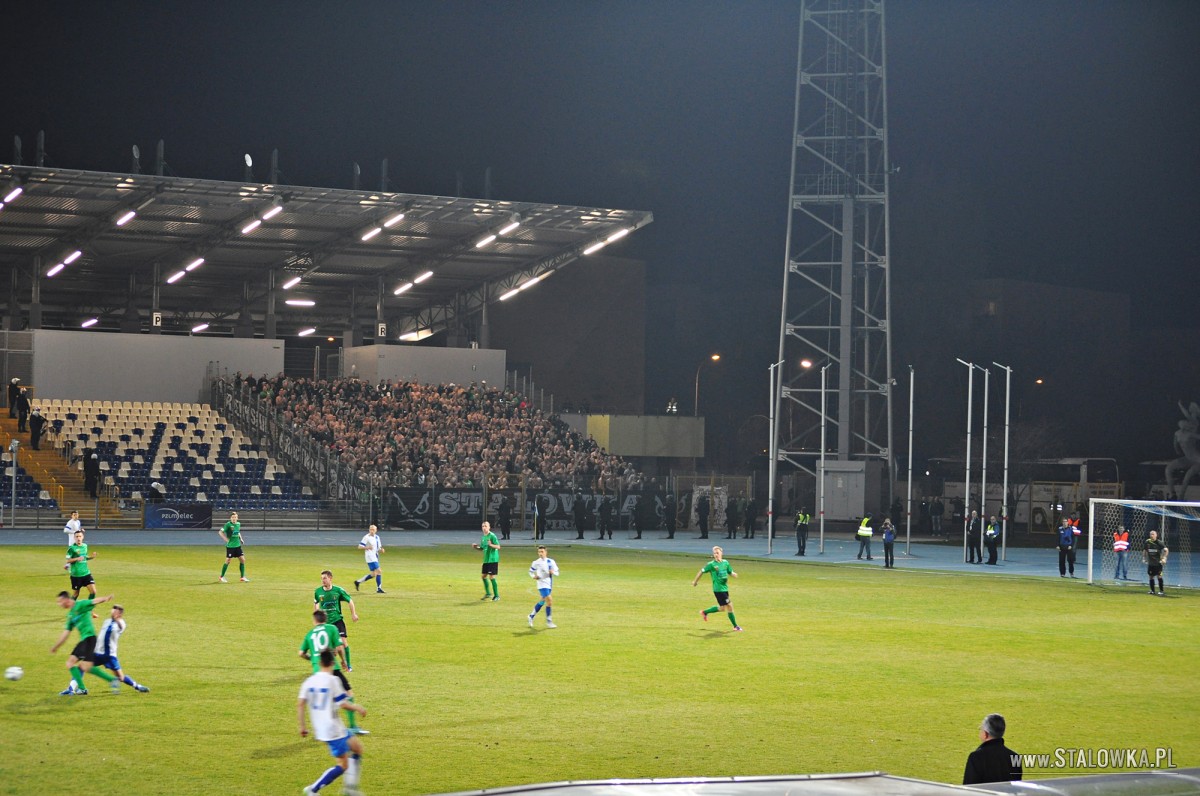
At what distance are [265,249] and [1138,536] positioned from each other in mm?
42955

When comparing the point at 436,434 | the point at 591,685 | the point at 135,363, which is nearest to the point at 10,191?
the point at 135,363

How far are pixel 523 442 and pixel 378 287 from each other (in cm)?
1410

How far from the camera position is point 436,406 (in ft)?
230

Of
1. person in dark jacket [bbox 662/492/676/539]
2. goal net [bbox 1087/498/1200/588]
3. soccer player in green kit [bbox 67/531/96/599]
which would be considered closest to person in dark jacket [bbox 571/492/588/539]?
person in dark jacket [bbox 662/492/676/539]

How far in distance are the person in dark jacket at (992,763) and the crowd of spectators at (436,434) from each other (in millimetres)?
51224

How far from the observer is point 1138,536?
52.8 m

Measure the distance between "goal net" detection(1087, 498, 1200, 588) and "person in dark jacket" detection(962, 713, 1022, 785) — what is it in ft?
88.2

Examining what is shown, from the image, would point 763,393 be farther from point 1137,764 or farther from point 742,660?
point 1137,764

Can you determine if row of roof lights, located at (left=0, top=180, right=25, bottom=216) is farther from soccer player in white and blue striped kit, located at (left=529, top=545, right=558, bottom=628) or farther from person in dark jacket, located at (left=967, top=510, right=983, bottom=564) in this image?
person in dark jacket, located at (left=967, top=510, right=983, bottom=564)

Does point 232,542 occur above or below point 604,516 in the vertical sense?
above

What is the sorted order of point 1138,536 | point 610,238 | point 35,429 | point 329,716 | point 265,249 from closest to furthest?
point 329,716
point 1138,536
point 35,429
point 265,249
point 610,238

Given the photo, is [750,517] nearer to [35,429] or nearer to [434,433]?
[434,433]

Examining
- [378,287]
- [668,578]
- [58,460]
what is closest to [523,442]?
[378,287]

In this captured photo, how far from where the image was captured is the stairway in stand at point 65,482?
2181 inches
